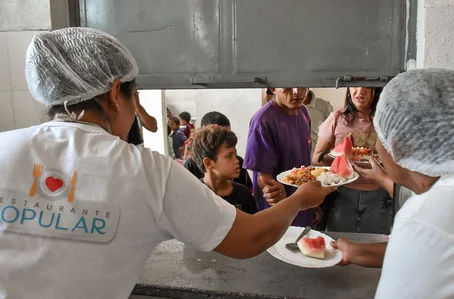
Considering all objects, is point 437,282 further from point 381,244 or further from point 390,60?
point 390,60

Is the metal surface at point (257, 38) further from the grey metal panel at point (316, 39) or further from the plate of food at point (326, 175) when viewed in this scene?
the plate of food at point (326, 175)

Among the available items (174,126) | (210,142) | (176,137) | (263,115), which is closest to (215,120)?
(263,115)

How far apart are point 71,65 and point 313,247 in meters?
1.07

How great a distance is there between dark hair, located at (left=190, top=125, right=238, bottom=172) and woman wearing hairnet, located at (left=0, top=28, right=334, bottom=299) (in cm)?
121

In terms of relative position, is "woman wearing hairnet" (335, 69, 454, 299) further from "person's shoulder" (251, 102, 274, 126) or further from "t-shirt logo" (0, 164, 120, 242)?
"person's shoulder" (251, 102, 274, 126)

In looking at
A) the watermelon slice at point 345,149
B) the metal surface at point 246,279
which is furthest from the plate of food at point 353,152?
the metal surface at point 246,279

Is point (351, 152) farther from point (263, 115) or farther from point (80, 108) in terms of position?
point (80, 108)

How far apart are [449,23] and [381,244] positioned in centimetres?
84

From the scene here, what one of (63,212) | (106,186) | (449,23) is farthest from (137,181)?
(449,23)

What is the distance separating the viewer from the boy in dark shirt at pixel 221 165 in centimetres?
230

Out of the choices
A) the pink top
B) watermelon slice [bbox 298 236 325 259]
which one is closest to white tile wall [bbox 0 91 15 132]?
watermelon slice [bbox 298 236 325 259]

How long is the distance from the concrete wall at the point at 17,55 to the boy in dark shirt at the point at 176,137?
14.8ft

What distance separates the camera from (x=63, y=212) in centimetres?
96

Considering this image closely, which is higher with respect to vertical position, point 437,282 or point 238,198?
point 437,282
